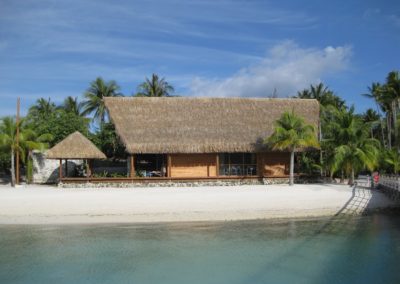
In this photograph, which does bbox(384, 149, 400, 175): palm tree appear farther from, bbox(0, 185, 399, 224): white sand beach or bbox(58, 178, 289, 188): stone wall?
bbox(0, 185, 399, 224): white sand beach

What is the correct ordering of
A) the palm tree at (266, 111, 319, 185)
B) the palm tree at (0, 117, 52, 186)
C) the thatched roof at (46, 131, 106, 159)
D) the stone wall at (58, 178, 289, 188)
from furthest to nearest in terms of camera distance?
the palm tree at (0, 117, 52, 186) → the stone wall at (58, 178, 289, 188) → the thatched roof at (46, 131, 106, 159) → the palm tree at (266, 111, 319, 185)

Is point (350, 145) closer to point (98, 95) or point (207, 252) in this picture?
point (207, 252)

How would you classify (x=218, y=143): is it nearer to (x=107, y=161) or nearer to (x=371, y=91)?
(x=107, y=161)

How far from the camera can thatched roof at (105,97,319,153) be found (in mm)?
21922

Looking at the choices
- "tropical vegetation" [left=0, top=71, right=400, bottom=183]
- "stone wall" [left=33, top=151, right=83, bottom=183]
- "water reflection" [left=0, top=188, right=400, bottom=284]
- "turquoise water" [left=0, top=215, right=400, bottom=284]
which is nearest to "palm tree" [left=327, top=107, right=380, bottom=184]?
"tropical vegetation" [left=0, top=71, right=400, bottom=183]

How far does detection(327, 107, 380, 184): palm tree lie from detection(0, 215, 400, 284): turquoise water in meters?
5.33

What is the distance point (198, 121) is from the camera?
23156 mm

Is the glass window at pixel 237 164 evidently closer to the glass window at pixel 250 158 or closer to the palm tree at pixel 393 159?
the glass window at pixel 250 158

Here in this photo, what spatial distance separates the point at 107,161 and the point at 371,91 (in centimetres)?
2346

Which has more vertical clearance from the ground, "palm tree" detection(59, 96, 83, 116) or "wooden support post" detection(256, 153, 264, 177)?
"palm tree" detection(59, 96, 83, 116)

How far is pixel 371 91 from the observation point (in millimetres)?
37750

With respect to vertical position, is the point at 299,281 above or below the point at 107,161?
below

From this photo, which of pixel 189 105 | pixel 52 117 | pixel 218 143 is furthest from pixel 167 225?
pixel 52 117

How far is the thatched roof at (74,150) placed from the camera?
68.0 ft
